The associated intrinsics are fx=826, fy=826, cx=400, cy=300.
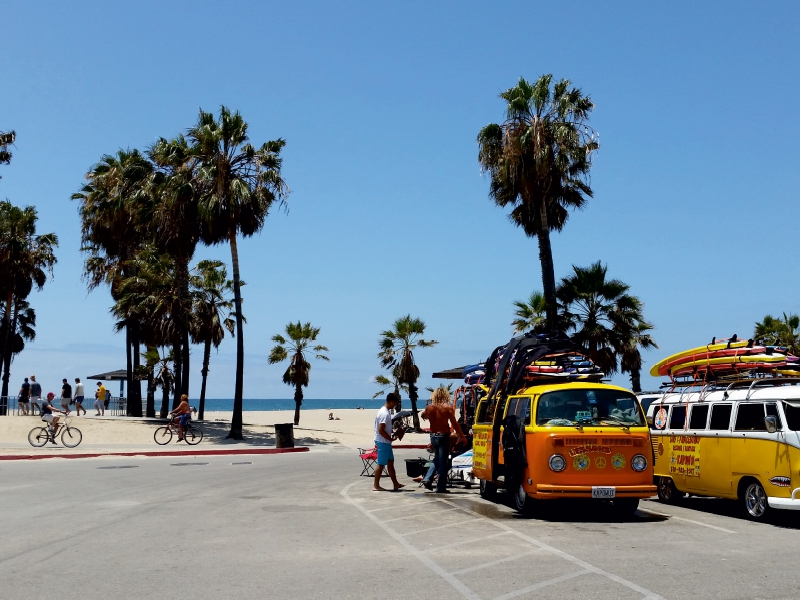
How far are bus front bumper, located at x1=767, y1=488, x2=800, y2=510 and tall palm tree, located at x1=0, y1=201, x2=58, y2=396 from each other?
46.5 metres

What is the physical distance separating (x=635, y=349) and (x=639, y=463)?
20996 mm

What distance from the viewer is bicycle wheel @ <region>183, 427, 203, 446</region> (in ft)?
98.1

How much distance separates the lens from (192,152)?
112ft

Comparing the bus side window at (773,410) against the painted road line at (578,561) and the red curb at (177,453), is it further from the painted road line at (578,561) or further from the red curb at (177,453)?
the red curb at (177,453)

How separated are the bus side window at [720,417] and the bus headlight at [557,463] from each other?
2.83 metres

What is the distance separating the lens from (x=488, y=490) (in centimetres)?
1454

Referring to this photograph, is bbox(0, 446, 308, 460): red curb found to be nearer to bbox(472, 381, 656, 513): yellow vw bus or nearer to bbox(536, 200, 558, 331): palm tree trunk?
bbox(536, 200, 558, 331): palm tree trunk

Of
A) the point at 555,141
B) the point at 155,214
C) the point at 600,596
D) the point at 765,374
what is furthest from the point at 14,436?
the point at 600,596

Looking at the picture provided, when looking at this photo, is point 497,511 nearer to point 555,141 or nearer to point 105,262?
point 555,141

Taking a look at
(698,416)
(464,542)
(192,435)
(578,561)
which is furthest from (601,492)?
(192,435)

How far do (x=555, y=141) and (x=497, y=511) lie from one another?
19511 millimetres

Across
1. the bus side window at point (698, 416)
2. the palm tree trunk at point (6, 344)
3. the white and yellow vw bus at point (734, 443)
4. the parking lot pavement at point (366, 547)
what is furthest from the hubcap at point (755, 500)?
the palm tree trunk at point (6, 344)

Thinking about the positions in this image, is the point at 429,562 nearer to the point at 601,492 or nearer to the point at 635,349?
the point at 601,492

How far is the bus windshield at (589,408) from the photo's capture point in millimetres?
12078
